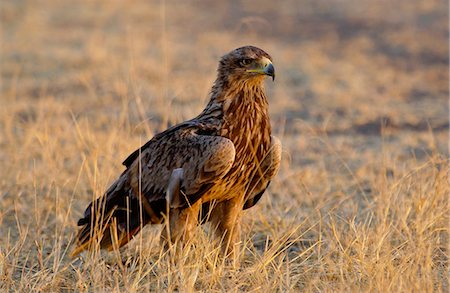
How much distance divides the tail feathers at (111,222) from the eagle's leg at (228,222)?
420 mm

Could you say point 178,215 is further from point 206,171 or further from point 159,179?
point 206,171

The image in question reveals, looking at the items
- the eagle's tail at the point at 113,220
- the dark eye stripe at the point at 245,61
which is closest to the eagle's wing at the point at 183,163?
the eagle's tail at the point at 113,220

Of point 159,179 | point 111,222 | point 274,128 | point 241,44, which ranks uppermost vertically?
point 159,179

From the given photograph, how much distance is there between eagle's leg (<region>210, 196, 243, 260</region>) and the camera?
5777 millimetres

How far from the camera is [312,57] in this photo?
14.5 m

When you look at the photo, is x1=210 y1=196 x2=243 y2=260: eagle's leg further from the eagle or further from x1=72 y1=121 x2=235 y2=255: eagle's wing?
x1=72 y1=121 x2=235 y2=255: eagle's wing

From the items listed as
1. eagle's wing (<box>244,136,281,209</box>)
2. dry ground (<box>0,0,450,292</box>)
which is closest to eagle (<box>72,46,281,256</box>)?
eagle's wing (<box>244,136,281,209</box>)

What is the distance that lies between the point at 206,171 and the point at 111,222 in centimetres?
77

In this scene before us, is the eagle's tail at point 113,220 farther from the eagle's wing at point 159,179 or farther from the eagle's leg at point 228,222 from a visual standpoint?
the eagle's leg at point 228,222

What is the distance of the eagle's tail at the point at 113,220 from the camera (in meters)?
5.71

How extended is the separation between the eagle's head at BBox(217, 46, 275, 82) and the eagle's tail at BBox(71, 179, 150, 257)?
916 millimetres

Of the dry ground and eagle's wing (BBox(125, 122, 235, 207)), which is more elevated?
eagle's wing (BBox(125, 122, 235, 207))

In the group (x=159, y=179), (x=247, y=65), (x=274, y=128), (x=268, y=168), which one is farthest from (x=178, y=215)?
(x=274, y=128)

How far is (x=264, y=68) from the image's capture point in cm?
564
